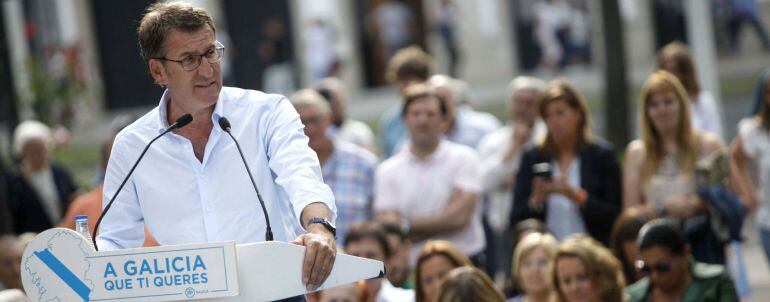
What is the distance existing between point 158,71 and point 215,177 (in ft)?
1.24

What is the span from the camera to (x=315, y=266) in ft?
13.2

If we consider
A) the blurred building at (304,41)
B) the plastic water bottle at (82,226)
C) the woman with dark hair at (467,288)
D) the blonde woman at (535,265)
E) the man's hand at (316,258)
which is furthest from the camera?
the blurred building at (304,41)

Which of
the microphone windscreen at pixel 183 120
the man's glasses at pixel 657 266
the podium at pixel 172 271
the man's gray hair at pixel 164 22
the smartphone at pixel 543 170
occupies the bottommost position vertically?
the man's glasses at pixel 657 266

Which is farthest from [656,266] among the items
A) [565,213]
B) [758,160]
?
[758,160]

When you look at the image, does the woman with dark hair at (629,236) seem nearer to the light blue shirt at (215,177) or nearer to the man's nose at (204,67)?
the light blue shirt at (215,177)

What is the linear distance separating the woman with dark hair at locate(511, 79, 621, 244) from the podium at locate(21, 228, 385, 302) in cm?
468

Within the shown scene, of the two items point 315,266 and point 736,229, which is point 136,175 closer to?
point 315,266

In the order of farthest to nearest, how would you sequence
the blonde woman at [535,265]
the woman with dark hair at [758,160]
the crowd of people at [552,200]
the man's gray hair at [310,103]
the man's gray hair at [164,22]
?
the man's gray hair at [310,103] < the woman with dark hair at [758,160] < the blonde woman at [535,265] < the crowd of people at [552,200] < the man's gray hair at [164,22]

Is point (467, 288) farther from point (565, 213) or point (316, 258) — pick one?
point (316, 258)

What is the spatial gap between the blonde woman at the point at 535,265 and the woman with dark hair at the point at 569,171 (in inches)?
25.4

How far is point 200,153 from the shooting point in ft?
15.1

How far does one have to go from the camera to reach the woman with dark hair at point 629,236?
8.09 metres

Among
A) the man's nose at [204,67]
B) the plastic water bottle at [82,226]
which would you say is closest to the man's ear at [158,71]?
the man's nose at [204,67]

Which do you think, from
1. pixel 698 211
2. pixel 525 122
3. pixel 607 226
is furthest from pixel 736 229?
pixel 525 122
